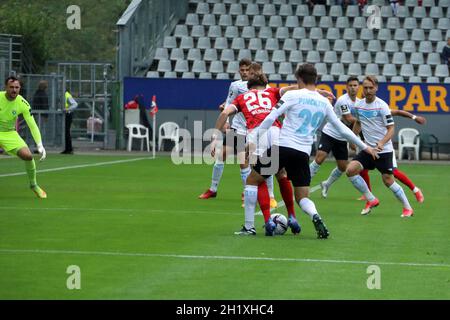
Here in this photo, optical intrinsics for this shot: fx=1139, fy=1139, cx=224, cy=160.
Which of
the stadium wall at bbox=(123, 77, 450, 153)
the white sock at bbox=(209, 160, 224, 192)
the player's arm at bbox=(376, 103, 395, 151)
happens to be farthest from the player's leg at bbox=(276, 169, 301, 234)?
the stadium wall at bbox=(123, 77, 450, 153)

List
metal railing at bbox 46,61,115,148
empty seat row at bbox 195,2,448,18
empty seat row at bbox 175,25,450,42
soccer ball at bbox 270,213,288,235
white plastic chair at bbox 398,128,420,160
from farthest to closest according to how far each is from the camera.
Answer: empty seat row at bbox 195,2,448,18 → empty seat row at bbox 175,25,450,42 → metal railing at bbox 46,61,115,148 → white plastic chair at bbox 398,128,420,160 → soccer ball at bbox 270,213,288,235

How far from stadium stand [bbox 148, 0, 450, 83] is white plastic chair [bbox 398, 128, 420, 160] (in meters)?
2.99

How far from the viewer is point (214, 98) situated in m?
35.6

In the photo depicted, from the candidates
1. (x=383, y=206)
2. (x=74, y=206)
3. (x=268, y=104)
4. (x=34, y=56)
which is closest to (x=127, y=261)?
(x=268, y=104)

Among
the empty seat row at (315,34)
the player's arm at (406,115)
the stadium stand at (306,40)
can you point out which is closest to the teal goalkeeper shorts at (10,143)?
the player's arm at (406,115)

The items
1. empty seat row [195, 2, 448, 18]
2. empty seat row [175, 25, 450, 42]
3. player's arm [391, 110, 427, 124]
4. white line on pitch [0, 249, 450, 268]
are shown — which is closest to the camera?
white line on pitch [0, 249, 450, 268]

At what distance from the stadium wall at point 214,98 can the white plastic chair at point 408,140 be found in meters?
0.40

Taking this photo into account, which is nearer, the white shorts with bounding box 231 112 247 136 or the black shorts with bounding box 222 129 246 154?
the black shorts with bounding box 222 129 246 154

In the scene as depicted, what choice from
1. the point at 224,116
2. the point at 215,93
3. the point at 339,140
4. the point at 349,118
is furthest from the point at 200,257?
the point at 215,93

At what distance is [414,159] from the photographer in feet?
116

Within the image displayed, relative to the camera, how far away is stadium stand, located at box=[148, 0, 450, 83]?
125 feet

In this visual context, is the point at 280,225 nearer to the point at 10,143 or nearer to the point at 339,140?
the point at 339,140

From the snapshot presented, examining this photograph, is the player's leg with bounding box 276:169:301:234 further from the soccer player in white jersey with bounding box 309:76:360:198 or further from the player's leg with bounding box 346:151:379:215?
the soccer player in white jersey with bounding box 309:76:360:198
